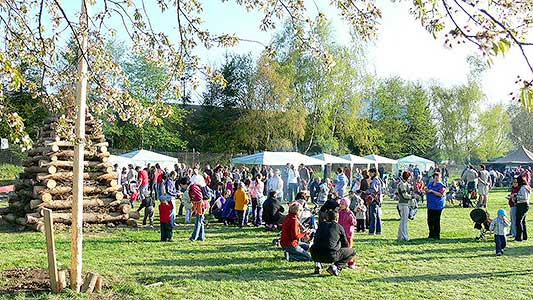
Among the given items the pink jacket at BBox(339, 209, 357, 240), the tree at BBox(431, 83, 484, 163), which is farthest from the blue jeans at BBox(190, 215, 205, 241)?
the tree at BBox(431, 83, 484, 163)

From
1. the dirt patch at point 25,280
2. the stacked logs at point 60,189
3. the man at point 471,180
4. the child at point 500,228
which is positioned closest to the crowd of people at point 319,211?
the child at point 500,228

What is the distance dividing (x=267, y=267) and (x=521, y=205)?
7159mm

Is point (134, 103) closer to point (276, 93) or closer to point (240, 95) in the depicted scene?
point (276, 93)

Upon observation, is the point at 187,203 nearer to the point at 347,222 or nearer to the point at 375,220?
the point at 375,220

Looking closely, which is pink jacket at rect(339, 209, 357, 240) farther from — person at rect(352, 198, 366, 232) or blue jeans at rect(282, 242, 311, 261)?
person at rect(352, 198, 366, 232)

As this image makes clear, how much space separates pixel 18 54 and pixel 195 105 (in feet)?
161

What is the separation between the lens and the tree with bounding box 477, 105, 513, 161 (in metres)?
62.0

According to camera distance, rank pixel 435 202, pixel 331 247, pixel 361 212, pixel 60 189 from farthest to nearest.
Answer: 1. pixel 60 189
2. pixel 361 212
3. pixel 435 202
4. pixel 331 247

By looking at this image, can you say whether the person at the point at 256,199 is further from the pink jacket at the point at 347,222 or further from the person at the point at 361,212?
the pink jacket at the point at 347,222

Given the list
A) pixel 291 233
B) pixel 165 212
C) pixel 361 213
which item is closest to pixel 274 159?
pixel 361 213

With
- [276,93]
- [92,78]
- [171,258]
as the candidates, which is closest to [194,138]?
[276,93]

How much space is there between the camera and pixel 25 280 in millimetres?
8711

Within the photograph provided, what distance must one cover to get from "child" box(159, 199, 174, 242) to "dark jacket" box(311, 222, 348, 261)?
15.3ft

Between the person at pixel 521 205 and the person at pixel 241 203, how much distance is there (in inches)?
293
